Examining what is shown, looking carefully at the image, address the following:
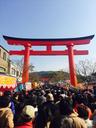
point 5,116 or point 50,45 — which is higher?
point 50,45

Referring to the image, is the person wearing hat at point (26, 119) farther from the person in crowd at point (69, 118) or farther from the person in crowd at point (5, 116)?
the person in crowd at point (69, 118)

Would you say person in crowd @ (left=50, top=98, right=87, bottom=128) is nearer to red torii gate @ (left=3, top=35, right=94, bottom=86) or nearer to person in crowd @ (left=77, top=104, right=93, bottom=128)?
person in crowd @ (left=77, top=104, right=93, bottom=128)

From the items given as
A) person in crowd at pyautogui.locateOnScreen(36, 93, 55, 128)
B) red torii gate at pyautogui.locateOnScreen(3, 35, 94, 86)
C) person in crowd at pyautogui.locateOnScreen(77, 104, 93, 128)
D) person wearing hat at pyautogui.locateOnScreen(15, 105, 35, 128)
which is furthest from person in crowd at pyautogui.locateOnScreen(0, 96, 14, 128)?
red torii gate at pyautogui.locateOnScreen(3, 35, 94, 86)

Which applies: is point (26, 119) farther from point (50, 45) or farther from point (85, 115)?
point (50, 45)

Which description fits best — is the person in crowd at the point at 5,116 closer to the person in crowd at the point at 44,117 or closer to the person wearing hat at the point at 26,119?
the person wearing hat at the point at 26,119

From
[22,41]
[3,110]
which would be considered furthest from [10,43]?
[3,110]

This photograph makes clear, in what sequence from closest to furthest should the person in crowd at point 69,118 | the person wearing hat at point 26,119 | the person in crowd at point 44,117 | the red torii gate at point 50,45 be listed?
the person in crowd at point 69,118 → the person wearing hat at point 26,119 → the person in crowd at point 44,117 → the red torii gate at point 50,45

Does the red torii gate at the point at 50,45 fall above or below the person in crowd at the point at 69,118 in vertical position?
above

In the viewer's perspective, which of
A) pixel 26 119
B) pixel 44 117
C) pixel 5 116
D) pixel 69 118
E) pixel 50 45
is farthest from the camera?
pixel 50 45

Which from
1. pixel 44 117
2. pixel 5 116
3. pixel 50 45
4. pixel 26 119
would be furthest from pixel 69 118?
pixel 50 45

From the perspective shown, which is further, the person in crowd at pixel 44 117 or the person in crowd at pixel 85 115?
the person in crowd at pixel 44 117

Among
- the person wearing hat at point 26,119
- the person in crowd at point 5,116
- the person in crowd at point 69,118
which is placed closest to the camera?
the person in crowd at point 69,118

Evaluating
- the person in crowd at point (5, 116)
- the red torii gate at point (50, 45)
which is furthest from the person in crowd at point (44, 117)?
the red torii gate at point (50, 45)

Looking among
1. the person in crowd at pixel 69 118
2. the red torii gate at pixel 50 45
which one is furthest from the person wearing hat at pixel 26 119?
the red torii gate at pixel 50 45
